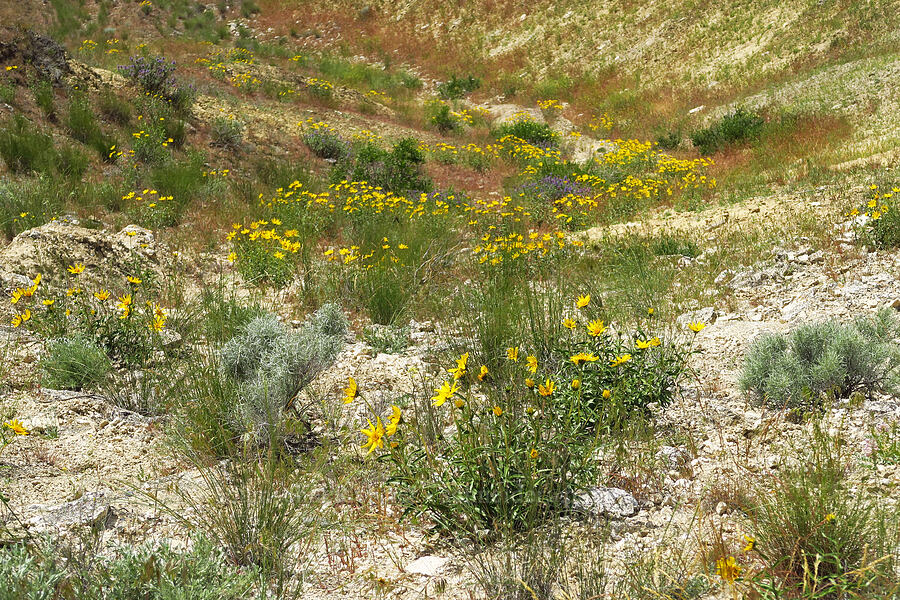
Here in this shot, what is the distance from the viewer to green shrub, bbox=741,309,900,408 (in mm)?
3277

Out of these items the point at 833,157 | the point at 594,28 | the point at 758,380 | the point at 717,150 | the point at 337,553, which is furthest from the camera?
the point at 594,28

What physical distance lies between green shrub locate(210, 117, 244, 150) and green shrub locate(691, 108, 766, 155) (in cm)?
958

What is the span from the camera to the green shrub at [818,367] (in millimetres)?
3277

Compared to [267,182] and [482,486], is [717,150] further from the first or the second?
[482,486]

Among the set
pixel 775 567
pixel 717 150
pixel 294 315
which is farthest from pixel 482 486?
pixel 717 150

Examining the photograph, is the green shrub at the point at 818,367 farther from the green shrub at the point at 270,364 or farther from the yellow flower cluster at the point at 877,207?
the yellow flower cluster at the point at 877,207

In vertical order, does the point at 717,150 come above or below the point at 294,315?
above

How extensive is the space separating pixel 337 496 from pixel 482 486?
768 mm

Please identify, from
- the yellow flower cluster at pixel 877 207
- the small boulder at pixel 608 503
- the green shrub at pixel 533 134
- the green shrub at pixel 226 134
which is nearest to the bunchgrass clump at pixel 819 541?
the small boulder at pixel 608 503

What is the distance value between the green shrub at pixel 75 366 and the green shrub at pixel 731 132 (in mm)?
12498

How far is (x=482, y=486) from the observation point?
8.32 feet

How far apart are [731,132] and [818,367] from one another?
11.2 meters

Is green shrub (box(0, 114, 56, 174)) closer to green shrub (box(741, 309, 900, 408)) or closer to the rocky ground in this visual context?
the rocky ground

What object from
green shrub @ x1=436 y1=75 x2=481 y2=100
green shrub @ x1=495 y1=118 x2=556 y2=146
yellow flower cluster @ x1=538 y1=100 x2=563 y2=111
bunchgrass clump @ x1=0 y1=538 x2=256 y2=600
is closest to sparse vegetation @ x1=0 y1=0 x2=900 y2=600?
bunchgrass clump @ x1=0 y1=538 x2=256 y2=600
